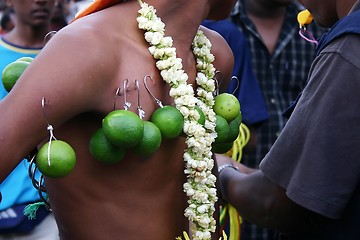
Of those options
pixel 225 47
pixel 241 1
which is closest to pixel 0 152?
pixel 225 47

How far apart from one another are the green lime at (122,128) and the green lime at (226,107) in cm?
53

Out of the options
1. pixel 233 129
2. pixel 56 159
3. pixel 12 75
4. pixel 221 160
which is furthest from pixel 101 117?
pixel 221 160

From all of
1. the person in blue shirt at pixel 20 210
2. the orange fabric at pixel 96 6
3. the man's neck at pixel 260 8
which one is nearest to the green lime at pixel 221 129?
the orange fabric at pixel 96 6

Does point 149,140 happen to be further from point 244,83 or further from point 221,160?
point 244,83

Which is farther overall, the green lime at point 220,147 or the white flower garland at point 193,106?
the green lime at point 220,147

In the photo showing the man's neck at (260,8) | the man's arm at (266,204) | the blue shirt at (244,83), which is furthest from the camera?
the man's neck at (260,8)

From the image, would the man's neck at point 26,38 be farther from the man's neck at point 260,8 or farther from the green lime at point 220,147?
the green lime at point 220,147

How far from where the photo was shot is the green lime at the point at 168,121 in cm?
213

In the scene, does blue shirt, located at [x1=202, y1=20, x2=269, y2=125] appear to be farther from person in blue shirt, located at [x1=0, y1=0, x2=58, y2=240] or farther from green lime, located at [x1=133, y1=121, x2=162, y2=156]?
green lime, located at [x1=133, y1=121, x2=162, y2=156]

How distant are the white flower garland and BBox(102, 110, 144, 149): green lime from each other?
278 mm

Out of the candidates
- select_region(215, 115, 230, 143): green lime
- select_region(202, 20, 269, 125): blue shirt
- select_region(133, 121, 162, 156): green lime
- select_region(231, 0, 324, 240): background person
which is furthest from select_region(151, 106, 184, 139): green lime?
select_region(231, 0, 324, 240): background person

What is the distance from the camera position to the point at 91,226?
7.23ft

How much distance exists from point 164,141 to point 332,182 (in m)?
0.56

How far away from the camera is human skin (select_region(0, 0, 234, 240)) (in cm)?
192
